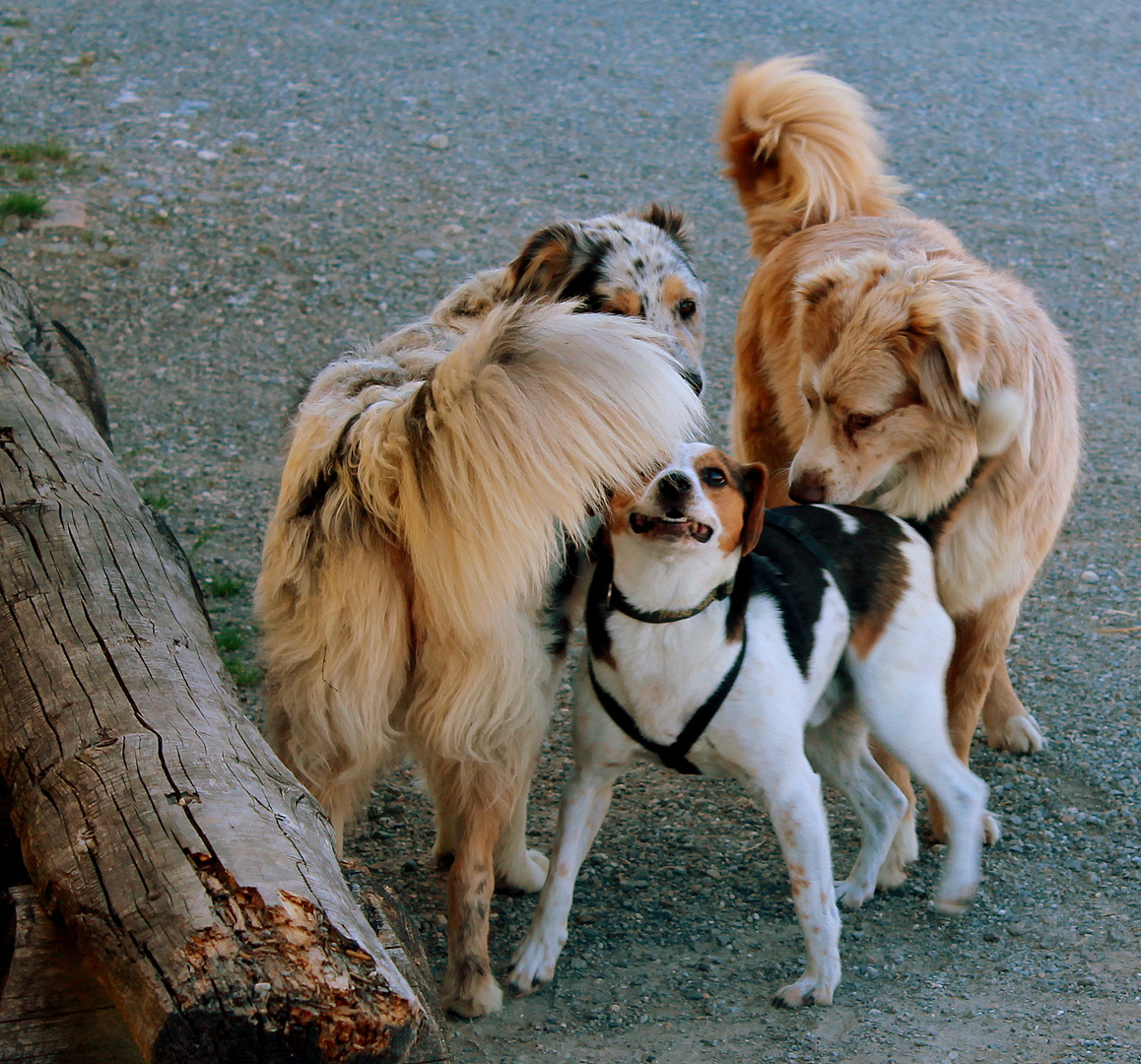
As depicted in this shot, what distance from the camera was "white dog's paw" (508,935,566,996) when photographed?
281cm

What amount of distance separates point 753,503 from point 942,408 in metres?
0.71

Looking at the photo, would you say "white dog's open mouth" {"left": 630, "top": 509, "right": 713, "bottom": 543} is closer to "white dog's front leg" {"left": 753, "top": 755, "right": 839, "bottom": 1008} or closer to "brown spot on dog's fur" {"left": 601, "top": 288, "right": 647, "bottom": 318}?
"white dog's front leg" {"left": 753, "top": 755, "right": 839, "bottom": 1008}

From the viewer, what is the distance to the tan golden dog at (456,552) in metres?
2.33

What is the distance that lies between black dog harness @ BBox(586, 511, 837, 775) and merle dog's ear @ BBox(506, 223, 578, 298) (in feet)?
3.48

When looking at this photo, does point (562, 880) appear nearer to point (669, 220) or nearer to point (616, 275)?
point (616, 275)

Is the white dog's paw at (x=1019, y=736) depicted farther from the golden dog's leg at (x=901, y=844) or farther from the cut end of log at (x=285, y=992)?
the cut end of log at (x=285, y=992)

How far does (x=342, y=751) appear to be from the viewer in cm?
261

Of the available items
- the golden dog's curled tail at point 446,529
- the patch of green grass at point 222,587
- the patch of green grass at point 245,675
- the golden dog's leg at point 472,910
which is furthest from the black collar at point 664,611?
the patch of green grass at point 222,587

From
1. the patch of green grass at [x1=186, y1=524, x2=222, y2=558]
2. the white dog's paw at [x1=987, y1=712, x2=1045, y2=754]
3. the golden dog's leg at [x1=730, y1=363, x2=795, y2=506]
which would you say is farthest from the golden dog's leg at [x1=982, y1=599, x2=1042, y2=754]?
the patch of green grass at [x1=186, y1=524, x2=222, y2=558]

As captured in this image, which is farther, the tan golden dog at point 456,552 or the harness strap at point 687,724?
the harness strap at point 687,724

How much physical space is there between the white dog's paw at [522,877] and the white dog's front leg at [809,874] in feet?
2.50

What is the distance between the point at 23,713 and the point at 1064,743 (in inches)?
123

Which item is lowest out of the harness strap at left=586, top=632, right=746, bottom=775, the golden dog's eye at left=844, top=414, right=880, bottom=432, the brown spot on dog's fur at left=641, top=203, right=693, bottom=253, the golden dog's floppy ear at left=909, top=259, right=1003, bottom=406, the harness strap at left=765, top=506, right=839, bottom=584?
the harness strap at left=586, top=632, right=746, bottom=775

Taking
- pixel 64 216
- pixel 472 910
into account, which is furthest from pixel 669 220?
pixel 64 216
